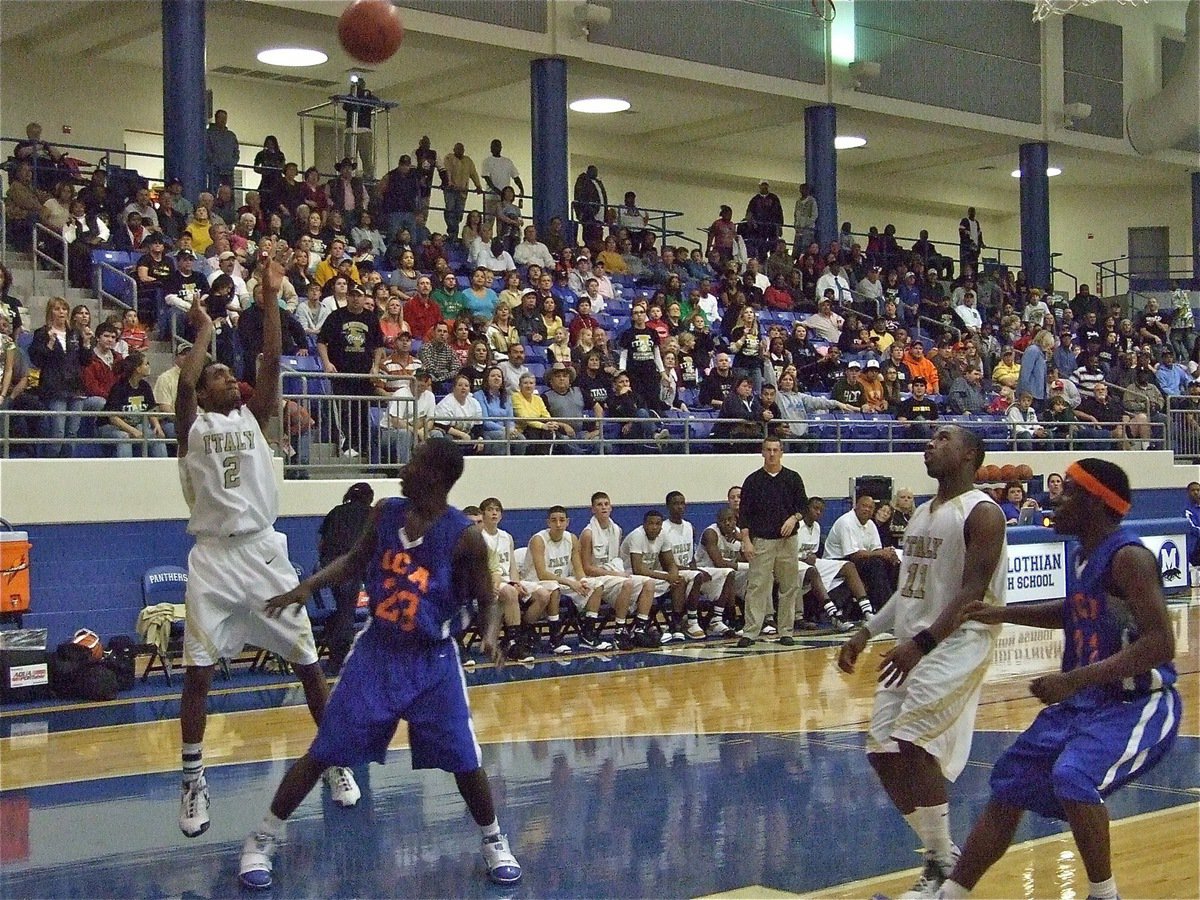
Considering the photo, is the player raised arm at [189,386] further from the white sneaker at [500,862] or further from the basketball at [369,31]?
the basketball at [369,31]

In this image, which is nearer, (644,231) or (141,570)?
(141,570)

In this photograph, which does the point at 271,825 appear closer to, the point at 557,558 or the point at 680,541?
the point at 557,558

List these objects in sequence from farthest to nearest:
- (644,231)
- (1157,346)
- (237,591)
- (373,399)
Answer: (1157,346) → (644,231) → (373,399) → (237,591)

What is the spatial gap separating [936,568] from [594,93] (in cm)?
1998

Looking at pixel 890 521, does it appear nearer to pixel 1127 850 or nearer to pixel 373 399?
pixel 373 399

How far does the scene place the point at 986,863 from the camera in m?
5.07

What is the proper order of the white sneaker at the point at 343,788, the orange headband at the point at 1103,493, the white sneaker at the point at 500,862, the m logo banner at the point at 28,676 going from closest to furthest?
the orange headband at the point at 1103,493, the white sneaker at the point at 500,862, the white sneaker at the point at 343,788, the m logo banner at the point at 28,676

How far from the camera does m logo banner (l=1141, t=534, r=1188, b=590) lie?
18.4m

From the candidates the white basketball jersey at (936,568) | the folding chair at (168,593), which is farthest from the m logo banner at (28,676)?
the white basketball jersey at (936,568)

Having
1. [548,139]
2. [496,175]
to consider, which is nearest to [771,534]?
[548,139]

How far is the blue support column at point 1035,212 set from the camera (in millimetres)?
28531

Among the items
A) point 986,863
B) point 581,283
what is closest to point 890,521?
point 581,283

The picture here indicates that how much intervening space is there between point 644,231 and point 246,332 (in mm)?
10432

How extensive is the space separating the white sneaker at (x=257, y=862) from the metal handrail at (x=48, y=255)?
34.1 feet
